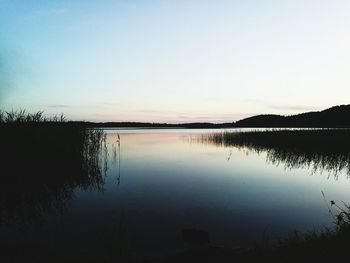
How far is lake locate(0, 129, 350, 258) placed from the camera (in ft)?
24.4

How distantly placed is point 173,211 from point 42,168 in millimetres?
7253

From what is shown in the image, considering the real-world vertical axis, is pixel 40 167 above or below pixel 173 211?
above

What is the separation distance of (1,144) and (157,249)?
29.7 ft

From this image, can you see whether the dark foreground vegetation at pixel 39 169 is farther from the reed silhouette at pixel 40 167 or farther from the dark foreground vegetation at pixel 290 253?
the dark foreground vegetation at pixel 290 253

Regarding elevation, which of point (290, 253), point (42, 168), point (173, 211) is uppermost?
point (42, 168)

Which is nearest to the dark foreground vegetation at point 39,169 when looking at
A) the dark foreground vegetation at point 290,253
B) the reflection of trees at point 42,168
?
the reflection of trees at point 42,168

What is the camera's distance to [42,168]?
14.5 meters

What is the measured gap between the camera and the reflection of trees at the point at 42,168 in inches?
410

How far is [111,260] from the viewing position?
580cm

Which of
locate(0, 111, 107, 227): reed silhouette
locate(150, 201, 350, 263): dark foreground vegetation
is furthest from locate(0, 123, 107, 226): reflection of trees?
locate(150, 201, 350, 263): dark foreground vegetation

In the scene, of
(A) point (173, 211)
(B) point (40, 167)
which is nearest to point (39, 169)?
(B) point (40, 167)

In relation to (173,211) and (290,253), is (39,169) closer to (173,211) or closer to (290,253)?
(173,211)

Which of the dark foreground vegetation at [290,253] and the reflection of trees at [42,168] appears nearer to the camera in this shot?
the dark foreground vegetation at [290,253]

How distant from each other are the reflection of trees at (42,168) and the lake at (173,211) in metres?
0.15
